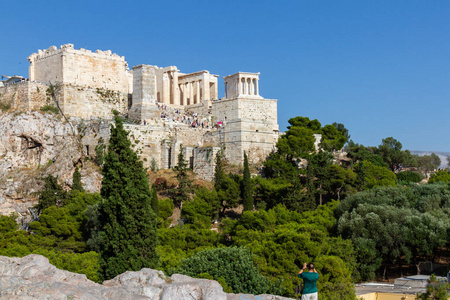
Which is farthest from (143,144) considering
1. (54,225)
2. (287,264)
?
(287,264)

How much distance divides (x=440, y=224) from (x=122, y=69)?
3228 cm

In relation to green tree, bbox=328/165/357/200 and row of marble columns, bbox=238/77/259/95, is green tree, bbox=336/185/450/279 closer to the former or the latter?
green tree, bbox=328/165/357/200

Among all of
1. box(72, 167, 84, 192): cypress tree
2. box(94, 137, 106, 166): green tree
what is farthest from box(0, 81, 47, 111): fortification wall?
box(72, 167, 84, 192): cypress tree

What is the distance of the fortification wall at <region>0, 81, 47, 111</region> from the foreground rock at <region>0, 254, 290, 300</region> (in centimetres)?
3775

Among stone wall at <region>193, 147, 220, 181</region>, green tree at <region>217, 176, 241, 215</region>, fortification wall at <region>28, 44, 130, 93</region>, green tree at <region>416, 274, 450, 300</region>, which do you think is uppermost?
fortification wall at <region>28, 44, 130, 93</region>

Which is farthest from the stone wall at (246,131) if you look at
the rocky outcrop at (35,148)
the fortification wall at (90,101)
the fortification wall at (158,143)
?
the rocky outcrop at (35,148)

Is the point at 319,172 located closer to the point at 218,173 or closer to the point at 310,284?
the point at 218,173

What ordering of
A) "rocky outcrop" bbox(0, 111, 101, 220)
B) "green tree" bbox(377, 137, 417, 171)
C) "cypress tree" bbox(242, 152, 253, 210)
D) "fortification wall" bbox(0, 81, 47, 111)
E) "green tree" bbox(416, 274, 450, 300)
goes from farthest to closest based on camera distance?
"green tree" bbox(377, 137, 417, 171)
"fortification wall" bbox(0, 81, 47, 111)
"rocky outcrop" bbox(0, 111, 101, 220)
"cypress tree" bbox(242, 152, 253, 210)
"green tree" bbox(416, 274, 450, 300)

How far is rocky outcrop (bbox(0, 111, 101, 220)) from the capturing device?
4869 cm

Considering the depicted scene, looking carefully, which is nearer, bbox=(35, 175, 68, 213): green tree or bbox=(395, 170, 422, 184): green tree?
bbox=(35, 175, 68, 213): green tree

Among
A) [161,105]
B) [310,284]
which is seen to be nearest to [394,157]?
[161,105]

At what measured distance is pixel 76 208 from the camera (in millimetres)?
41250

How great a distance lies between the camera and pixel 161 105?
55438mm

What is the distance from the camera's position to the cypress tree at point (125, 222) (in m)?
25.2
